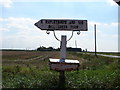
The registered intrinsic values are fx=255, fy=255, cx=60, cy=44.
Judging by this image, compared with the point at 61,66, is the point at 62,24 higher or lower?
higher

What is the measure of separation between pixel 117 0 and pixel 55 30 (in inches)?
159

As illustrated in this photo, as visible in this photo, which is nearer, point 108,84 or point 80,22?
point 108,84

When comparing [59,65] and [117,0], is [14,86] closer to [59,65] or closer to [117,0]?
[59,65]

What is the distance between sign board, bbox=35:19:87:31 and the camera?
7844mm

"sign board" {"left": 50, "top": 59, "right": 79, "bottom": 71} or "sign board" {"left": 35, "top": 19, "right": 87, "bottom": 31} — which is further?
"sign board" {"left": 35, "top": 19, "right": 87, "bottom": 31}

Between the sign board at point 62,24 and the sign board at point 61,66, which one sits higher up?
the sign board at point 62,24

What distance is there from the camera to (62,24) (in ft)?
25.7

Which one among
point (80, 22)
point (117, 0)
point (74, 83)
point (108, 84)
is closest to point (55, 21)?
point (80, 22)

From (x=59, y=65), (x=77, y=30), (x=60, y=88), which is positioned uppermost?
(x=77, y=30)

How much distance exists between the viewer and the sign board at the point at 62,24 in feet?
25.7

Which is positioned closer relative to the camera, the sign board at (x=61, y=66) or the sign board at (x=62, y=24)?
the sign board at (x=61, y=66)

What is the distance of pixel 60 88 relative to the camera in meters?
7.21

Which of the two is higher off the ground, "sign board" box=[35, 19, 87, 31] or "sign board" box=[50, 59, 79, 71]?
"sign board" box=[35, 19, 87, 31]

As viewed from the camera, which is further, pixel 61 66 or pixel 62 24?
pixel 62 24
